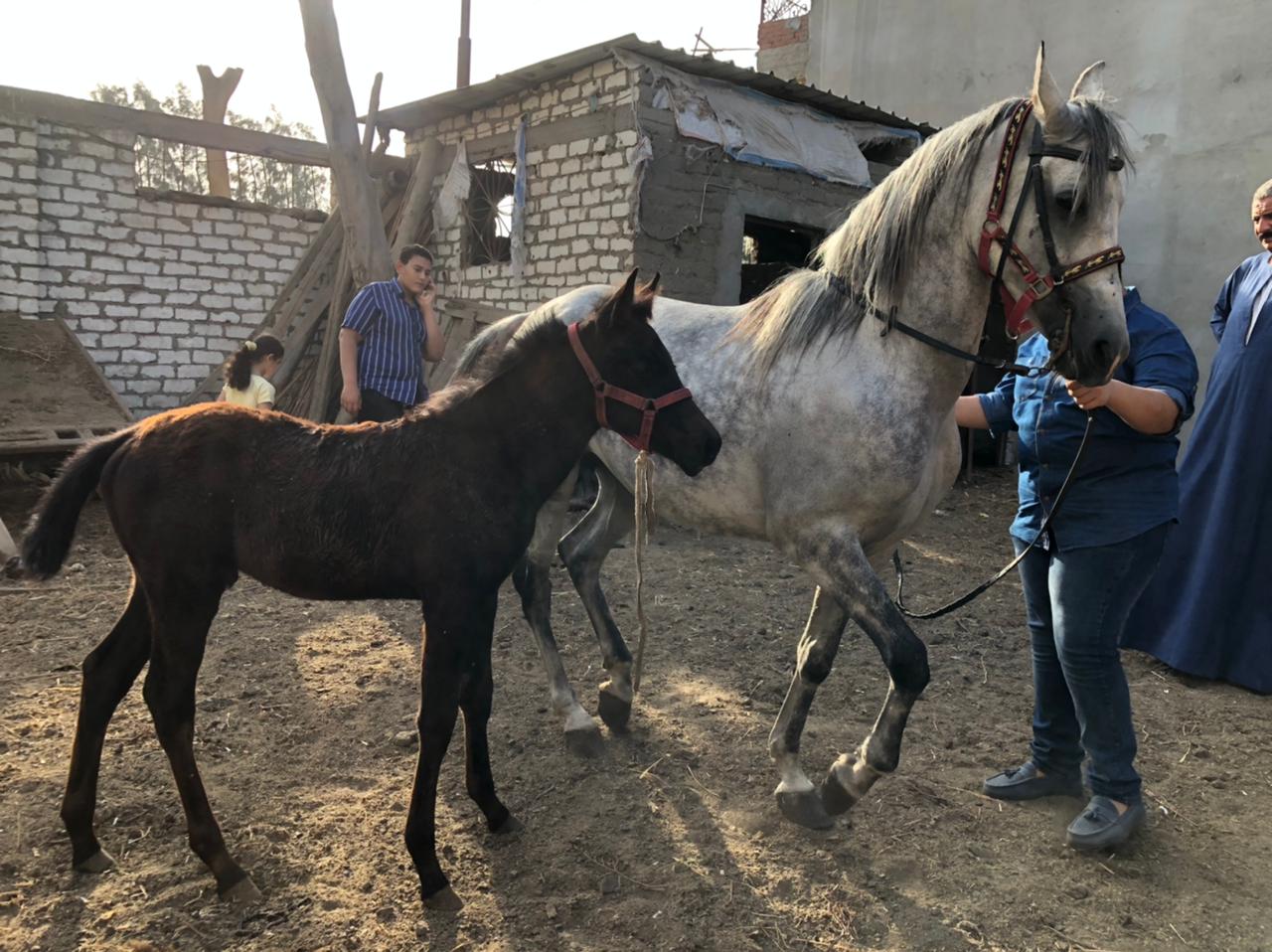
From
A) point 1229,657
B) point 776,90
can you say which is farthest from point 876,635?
point 776,90

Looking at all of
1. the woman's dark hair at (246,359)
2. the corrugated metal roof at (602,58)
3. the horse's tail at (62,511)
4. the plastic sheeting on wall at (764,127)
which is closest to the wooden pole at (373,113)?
the corrugated metal roof at (602,58)

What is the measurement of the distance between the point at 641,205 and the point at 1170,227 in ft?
24.9

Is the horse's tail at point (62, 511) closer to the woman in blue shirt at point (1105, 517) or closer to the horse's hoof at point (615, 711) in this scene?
the horse's hoof at point (615, 711)

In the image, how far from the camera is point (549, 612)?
376cm

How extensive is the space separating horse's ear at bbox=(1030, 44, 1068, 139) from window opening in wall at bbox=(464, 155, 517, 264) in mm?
8310

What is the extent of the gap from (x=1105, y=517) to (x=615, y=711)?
7.12 ft

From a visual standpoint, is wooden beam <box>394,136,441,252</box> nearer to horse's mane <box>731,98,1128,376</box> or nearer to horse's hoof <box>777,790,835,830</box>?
horse's mane <box>731,98,1128,376</box>

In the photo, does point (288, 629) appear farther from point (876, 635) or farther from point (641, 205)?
point (641, 205)

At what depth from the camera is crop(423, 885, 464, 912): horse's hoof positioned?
94.2 inches

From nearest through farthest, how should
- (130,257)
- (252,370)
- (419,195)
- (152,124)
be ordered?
(252,370), (152,124), (130,257), (419,195)

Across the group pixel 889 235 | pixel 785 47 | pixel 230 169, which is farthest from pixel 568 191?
pixel 230 169

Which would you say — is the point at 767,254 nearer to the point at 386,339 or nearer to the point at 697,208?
the point at 697,208

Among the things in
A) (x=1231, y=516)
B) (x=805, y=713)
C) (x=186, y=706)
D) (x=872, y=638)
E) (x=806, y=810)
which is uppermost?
(x=1231, y=516)

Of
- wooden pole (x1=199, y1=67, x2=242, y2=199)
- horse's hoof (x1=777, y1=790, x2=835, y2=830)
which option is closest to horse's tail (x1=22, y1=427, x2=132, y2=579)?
horse's hoof (x1=777, y1=790, x2=835, y2=830)
